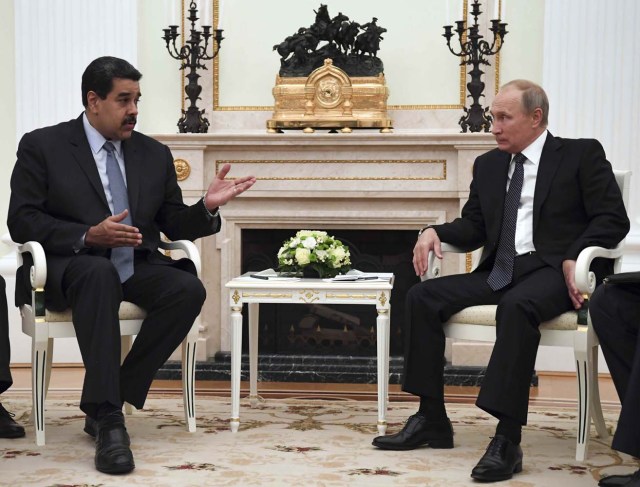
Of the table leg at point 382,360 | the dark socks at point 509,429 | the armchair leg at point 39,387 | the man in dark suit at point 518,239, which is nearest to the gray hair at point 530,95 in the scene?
the man in dark suit at point 518,239

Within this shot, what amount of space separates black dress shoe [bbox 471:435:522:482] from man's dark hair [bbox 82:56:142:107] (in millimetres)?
1887

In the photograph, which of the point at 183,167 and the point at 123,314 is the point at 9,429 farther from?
the point at 183,167

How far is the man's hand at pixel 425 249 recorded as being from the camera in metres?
3.95

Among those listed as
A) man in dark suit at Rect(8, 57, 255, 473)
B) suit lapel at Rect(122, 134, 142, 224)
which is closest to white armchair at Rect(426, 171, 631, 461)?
man in dark suit at Rect(8, 57, 255, 473)

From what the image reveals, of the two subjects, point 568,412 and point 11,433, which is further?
point 568,412

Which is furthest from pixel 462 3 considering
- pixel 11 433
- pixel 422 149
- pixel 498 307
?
pixel 11 433

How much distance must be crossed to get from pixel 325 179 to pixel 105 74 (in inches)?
73.6

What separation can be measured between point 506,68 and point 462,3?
43cm

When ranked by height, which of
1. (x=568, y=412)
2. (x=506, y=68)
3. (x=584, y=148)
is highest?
(x=506, y=68)

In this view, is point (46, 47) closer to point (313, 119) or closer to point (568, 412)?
point (313, 119)

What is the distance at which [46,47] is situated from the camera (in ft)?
19.4

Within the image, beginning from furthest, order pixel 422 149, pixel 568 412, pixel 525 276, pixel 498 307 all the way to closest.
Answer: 1. pixel 422 149
2. pixel 568 412
3. pixel 525 276
4. pixel 498 307

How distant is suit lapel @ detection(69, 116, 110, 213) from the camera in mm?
3982

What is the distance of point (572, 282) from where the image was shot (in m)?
3.64
